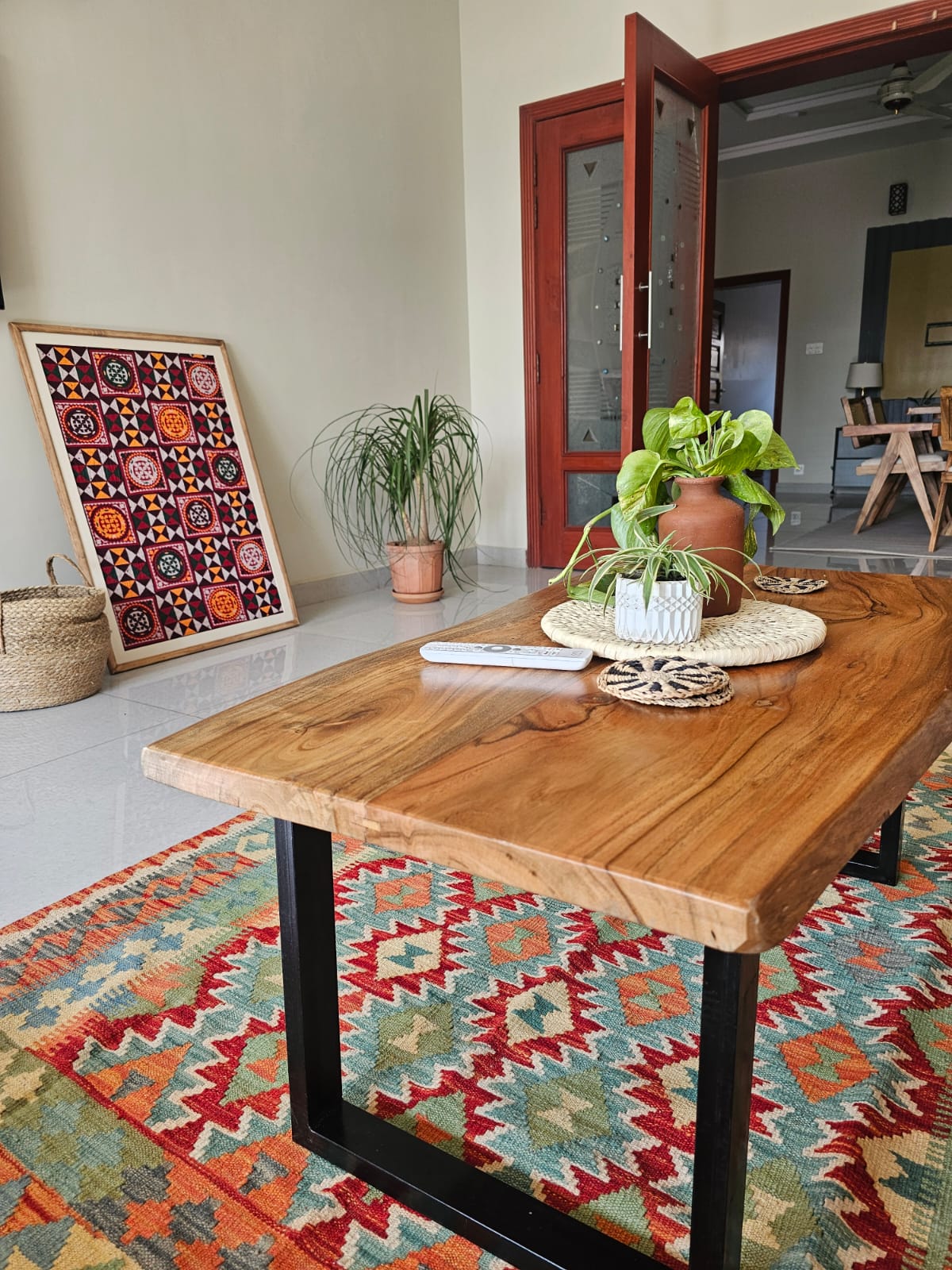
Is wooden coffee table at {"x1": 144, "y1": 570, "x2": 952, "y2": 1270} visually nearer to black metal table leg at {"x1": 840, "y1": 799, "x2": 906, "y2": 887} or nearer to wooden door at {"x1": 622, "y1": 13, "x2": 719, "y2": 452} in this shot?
black metal table leg at {"x1": 840, "y1": 799, "x2": 906, "y2": 887}

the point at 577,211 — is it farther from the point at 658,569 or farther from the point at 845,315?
the point at 845,315

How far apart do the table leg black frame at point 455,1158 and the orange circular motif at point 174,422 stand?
2.47 meters

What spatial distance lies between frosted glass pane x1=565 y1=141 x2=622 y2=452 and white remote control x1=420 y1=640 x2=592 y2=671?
10.6ft

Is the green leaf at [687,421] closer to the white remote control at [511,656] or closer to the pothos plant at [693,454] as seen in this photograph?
the pothos plant at [693,454]

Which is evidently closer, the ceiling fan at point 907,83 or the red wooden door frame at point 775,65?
the red wooden door frame at point 775,65

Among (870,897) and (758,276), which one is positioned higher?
(758,276)

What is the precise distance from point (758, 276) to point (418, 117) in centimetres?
518

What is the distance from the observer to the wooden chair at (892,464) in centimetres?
507

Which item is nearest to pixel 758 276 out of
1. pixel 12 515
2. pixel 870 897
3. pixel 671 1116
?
pixel 12 515

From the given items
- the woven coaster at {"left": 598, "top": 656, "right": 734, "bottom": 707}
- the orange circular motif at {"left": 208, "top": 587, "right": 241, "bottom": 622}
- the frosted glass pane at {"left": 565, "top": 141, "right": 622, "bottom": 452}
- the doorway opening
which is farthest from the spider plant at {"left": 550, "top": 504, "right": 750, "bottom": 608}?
the doorway opening

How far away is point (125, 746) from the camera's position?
2.08 metres

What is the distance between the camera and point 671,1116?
93 centimetres

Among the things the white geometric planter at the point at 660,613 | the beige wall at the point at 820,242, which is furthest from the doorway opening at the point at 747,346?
the white geometric planter at the point at 660,613

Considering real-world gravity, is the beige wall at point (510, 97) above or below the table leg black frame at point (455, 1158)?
above
